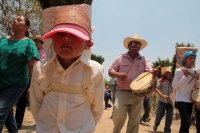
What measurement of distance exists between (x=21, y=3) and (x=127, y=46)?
27.7ft

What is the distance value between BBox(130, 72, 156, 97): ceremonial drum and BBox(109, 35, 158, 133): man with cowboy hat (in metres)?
0.12

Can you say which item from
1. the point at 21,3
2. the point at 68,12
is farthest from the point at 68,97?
the point at 21,3

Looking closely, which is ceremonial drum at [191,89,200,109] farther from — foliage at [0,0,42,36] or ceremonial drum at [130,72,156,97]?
foliage at [0,0,42,36]

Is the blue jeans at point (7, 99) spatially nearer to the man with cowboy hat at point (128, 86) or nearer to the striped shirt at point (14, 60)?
the striped shirt at point (14, 60)

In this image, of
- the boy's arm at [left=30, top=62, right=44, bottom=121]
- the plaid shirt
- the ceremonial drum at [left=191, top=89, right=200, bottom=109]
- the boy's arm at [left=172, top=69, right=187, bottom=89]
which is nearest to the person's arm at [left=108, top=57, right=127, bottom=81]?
the boy's arm at [left=172, top=69, right=187, bottom=89]

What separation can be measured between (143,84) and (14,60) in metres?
2.35

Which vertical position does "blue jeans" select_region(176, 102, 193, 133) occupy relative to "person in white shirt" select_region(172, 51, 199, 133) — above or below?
below

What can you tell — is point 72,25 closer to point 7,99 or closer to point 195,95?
point 7,99

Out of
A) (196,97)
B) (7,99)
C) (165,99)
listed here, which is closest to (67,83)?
(7,99)

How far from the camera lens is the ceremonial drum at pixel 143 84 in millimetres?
4466

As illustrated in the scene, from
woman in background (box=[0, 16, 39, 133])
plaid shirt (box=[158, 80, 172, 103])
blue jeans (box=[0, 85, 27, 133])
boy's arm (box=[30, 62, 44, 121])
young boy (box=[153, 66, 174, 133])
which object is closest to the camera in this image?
boy's arm (box=[30, 62, 44, 121])

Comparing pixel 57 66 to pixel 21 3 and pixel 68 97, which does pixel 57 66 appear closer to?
pixel 68 97

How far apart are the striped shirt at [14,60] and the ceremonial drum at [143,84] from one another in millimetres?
1934

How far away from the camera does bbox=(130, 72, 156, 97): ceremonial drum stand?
447 cm
